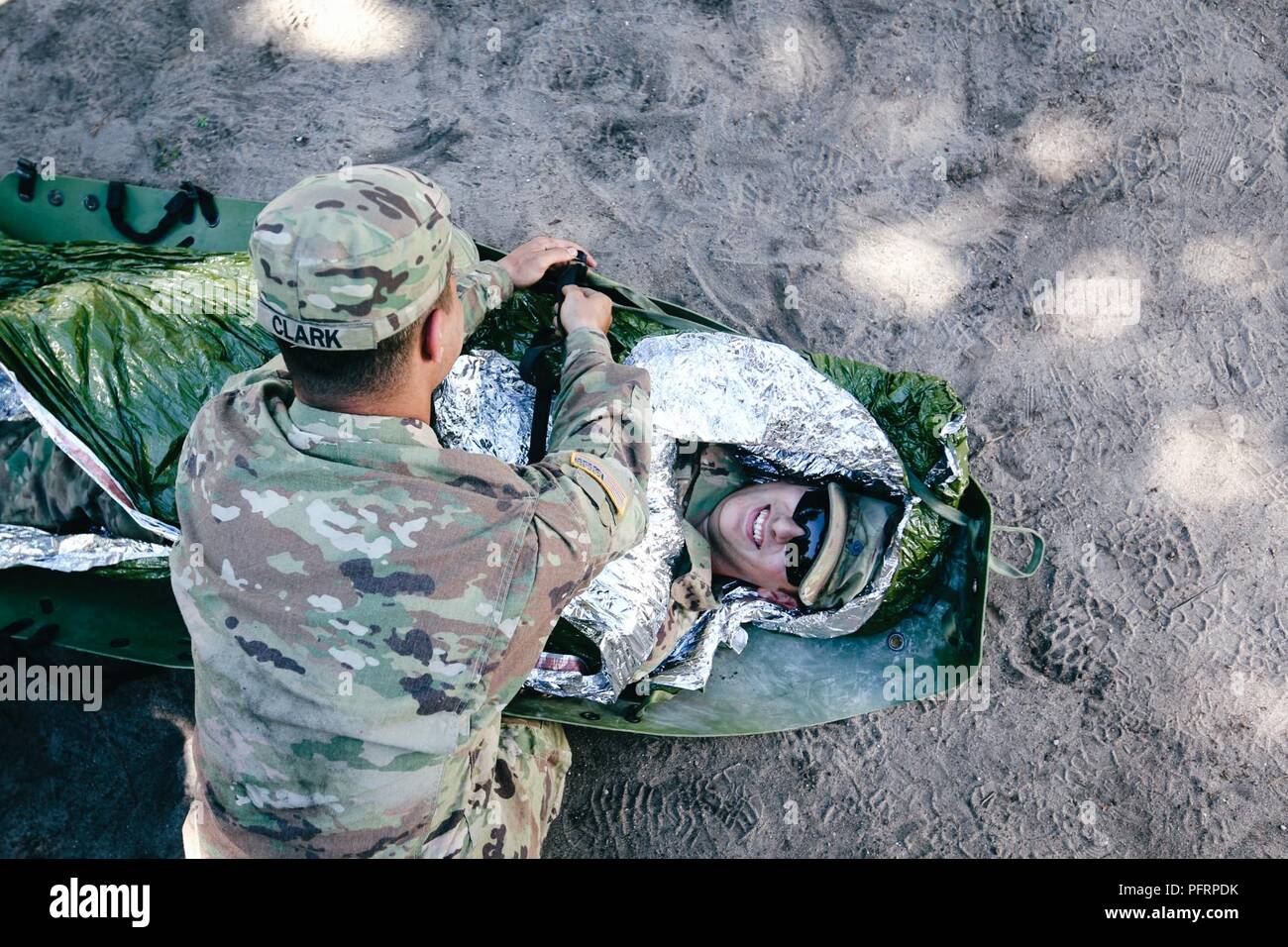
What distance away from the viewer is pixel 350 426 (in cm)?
200

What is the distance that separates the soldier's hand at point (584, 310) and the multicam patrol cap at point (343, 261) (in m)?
0.70

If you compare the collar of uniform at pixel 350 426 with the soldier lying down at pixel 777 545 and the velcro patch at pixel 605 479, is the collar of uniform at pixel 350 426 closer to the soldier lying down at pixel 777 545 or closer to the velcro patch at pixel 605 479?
the velcro patch at pixel 605 479

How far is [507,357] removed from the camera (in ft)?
9.62

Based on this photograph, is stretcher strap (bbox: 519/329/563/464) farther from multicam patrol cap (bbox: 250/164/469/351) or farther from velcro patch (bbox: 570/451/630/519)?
multicam patrol cap (bbox: 250/164/469/351)

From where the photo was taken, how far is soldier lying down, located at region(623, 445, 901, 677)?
301cm

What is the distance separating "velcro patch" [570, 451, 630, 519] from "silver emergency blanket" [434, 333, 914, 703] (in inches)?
23.1

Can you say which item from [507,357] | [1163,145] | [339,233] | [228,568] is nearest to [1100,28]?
[1163,145]

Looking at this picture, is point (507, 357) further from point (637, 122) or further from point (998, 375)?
point (998, 375)

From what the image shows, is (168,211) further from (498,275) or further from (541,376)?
(541,376)

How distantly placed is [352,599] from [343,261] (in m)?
0.71

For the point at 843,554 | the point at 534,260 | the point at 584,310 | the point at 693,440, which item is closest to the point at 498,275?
the point at 534,260

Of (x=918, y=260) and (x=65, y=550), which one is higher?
(x=918, y=260)

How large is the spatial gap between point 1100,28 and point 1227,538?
2373 millimetres

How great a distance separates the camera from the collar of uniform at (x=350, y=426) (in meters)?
2.00
